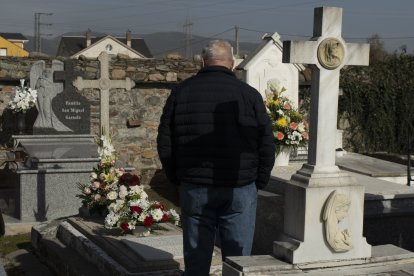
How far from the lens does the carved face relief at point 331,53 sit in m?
4.56

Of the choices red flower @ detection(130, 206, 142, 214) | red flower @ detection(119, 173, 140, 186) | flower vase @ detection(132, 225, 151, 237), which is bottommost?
flower vase @ detection(132, 225, 151, 237)

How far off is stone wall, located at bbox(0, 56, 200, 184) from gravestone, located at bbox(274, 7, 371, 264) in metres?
8.30

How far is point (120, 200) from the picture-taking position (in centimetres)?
612

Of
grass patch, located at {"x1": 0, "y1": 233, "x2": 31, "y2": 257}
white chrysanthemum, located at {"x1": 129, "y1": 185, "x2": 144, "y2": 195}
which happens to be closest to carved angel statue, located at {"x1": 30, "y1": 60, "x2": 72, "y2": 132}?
grass patch, located at {"x1": 0, "y1": 233, "x2": 31, "y2": 257}

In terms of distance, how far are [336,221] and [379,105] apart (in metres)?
9.74

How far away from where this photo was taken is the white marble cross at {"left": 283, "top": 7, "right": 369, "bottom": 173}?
4.53 metres

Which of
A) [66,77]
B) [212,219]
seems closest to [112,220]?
[212,219]

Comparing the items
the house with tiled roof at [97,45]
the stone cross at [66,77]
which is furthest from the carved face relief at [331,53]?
the house with tiled roof at [97,45]

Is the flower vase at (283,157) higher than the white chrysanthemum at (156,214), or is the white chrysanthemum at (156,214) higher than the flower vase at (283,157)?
the flower vase at (283,157)

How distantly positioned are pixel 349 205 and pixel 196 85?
50.0 inches

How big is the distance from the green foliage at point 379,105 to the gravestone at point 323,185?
29.8ft

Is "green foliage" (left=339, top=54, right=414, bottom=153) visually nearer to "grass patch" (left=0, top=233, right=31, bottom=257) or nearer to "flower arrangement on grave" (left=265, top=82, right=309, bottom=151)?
"flower arrangement on grave" (left=265, top=82, right=309, bottom=151)

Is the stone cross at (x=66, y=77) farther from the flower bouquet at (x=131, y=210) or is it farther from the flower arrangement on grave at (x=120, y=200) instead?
the flower bouquet at (x=131, y=210)

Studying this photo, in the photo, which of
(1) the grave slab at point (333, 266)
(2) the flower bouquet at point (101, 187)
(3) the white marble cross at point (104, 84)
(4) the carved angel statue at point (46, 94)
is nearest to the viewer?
(1) the grave slab at point (333, 266)
